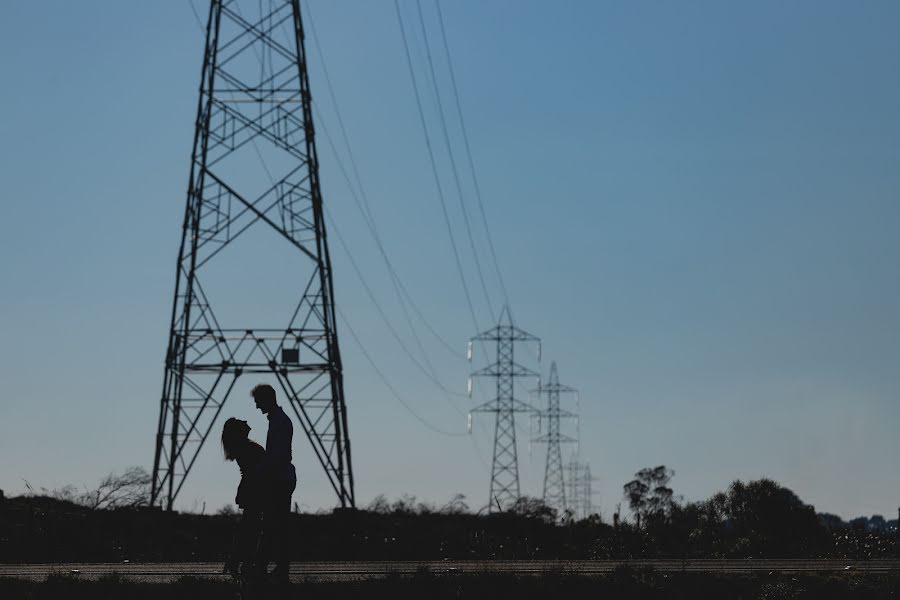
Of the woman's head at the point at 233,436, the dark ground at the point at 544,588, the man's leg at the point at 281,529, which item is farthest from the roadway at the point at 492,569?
the woman's head at the point at 233,436

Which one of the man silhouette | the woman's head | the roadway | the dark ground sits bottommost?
the dark ground

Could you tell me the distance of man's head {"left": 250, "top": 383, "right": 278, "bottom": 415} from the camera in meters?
15.1

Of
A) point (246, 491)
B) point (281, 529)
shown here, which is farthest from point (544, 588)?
point (246, 491)

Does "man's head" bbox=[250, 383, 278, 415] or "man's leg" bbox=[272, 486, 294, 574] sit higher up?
"man's head" bbox=[250, 383, 278, 415]

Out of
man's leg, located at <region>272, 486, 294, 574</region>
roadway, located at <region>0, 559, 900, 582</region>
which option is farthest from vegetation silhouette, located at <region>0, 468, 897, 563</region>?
man's leg, located at <region>272, 486, 294, 574</region>

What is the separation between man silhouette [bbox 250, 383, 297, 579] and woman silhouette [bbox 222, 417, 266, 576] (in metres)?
0.10

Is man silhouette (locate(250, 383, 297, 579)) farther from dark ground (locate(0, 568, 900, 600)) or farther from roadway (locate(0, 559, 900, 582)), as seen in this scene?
roadway (locate(0, 559, 900, 582))

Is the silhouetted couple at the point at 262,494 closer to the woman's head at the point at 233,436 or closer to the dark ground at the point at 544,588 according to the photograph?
the woman's head at the point at 233,436

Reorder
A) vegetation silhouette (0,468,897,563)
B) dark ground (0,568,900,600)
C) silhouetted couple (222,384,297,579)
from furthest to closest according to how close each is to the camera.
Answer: vegetation silhouette (0,468,897,563) < dark ground (0,568,900,600) < silhouetted couple (222,384,297,579)

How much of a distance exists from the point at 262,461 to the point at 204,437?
27259 mm

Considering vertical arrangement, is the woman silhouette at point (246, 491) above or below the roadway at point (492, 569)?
above

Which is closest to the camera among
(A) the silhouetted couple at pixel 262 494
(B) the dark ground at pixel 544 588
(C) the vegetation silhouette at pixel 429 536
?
(A) the silhouetted couple at pixel 262 494

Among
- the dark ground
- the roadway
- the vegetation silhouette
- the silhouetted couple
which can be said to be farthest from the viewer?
the vegetation silhouette

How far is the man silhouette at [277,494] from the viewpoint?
48.0ft
